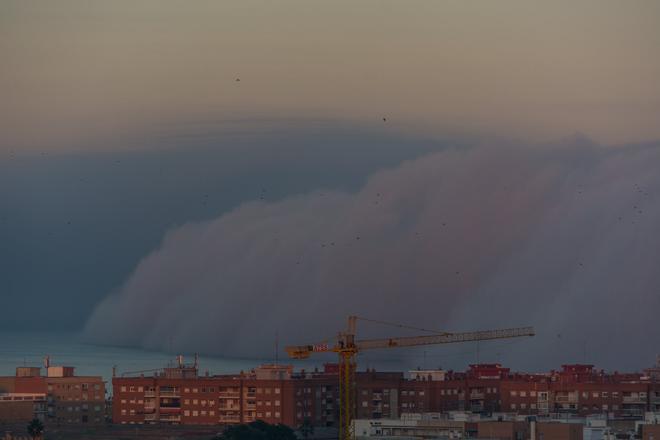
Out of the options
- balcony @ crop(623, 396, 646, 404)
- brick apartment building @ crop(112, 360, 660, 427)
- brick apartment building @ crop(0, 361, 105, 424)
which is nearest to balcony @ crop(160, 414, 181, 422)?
brick apartment building @ crop(112, 360, 660, 427)

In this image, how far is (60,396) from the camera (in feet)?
367

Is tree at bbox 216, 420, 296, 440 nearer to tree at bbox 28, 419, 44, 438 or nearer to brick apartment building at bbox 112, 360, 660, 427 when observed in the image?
tree at bbox 28, 419, 44, 438

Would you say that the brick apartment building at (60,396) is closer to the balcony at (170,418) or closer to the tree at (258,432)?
the balcony at (170,418)

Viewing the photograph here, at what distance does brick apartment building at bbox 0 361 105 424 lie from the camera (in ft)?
359

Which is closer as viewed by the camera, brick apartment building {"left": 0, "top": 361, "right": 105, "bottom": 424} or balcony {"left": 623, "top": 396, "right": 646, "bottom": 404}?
balcony {"left": 623, "top": 396, "right": 646, "bottom": 404}

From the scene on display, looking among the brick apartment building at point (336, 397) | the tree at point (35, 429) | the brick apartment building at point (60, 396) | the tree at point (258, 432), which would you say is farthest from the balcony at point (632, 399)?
the tree at point (35, 429)

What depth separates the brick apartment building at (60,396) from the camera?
4304 inches

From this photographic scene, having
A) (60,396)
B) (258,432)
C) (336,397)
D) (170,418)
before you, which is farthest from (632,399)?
(60,396)

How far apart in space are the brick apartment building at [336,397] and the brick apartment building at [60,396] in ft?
6.05

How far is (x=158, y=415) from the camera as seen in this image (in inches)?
4348

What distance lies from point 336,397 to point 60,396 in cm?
1521

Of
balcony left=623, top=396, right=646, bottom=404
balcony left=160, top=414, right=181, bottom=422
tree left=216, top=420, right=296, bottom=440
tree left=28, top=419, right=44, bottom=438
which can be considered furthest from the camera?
balcony left=160, top=414, right=181, bottom=422

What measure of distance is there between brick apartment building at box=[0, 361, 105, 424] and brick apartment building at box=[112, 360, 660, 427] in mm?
1844

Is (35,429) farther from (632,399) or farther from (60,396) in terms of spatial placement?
(632,399)
